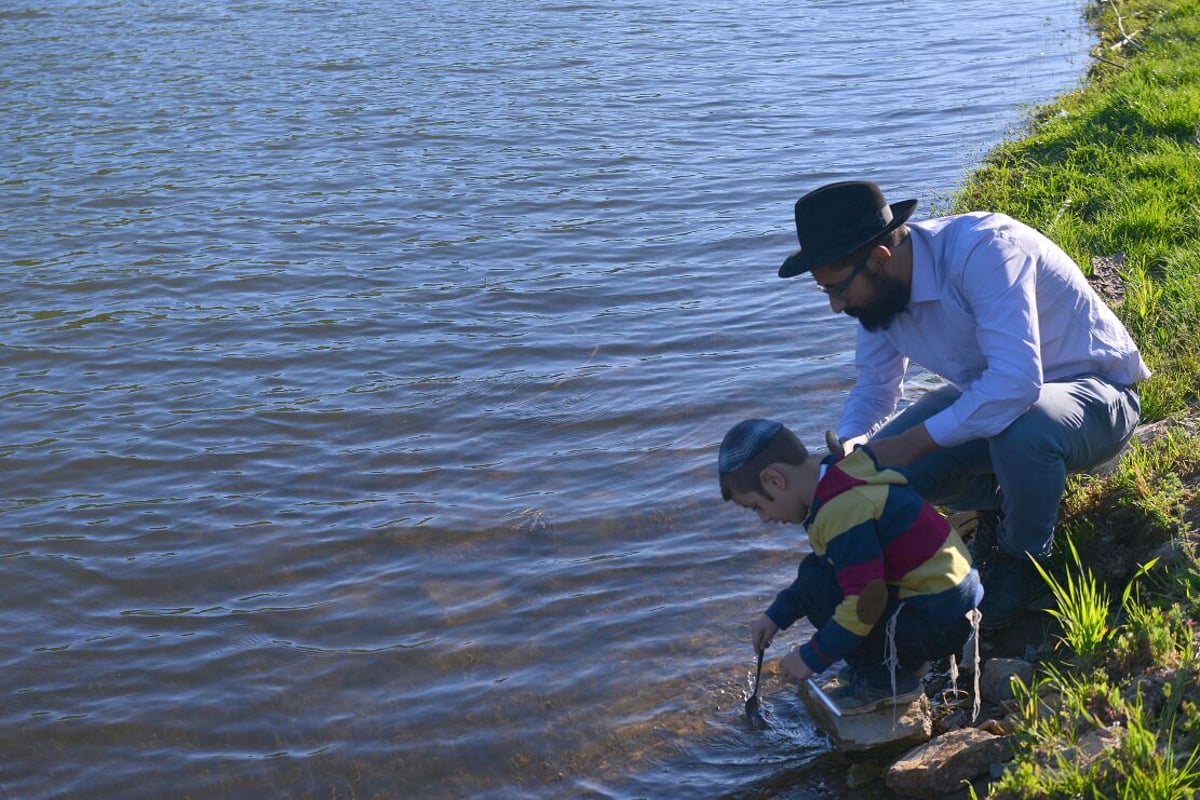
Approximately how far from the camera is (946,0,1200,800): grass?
11.0 feet

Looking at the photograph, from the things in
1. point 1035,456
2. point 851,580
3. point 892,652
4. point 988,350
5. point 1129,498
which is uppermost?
point 988,350

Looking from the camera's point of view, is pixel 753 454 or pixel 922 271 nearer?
pixel 753 454

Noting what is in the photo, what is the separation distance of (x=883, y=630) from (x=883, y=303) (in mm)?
1141

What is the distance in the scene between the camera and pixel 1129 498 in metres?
4.83

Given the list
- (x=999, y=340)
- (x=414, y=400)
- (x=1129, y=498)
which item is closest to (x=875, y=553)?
(x=999, y=340)

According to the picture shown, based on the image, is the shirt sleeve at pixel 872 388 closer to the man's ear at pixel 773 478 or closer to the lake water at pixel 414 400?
the lake water at pixel 414 400

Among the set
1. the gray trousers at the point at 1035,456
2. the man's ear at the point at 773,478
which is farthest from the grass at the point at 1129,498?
the man's ear at the point at 773,478

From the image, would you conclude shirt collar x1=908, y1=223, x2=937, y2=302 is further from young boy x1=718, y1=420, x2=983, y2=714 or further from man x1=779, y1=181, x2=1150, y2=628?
young boy x1=718, y1=420, x2=983, y2=714

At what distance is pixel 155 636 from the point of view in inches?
217

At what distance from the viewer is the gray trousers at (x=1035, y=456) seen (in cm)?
439

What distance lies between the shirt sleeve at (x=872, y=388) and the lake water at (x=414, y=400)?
0.90 m

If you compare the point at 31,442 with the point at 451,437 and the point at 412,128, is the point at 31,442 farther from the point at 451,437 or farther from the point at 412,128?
the point at 412,128

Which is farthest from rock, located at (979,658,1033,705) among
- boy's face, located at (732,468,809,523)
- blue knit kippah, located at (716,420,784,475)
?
blue knit kippah, located at (716,420,784,475)

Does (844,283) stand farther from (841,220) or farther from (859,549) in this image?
(859,549)
